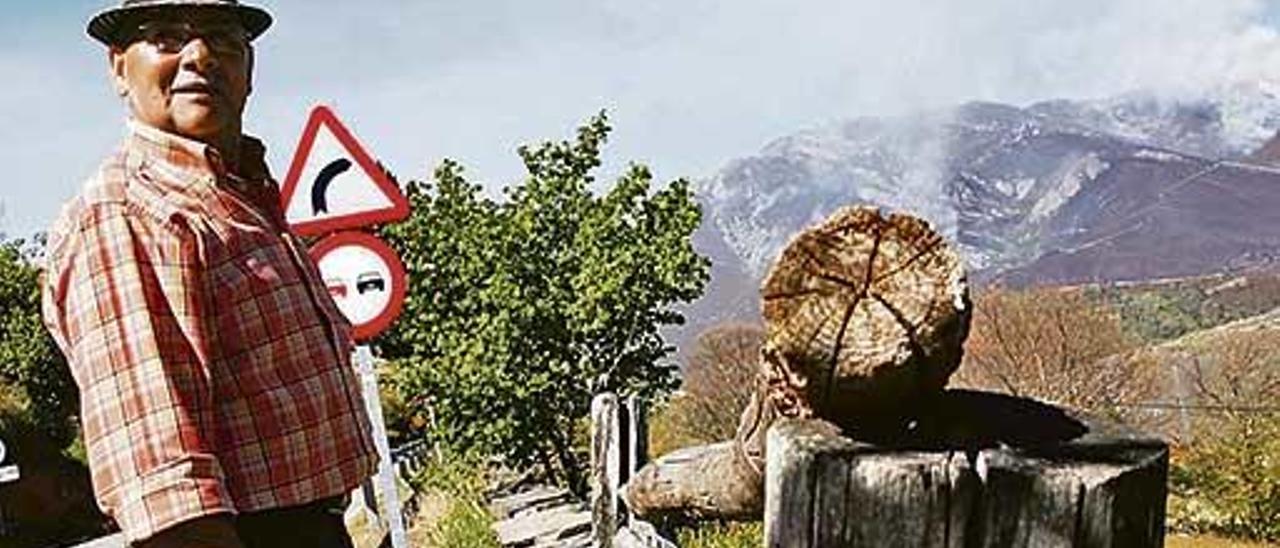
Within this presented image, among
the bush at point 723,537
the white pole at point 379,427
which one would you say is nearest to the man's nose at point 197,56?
the white pole at point 379,427

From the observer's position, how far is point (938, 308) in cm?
151

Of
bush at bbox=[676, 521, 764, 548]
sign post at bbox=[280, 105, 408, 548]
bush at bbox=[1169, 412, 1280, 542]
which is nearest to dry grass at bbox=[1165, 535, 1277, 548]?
bush at bbox=[1169, 412, 1280, 542]

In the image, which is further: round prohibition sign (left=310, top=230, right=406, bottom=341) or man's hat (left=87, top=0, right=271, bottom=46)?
round prohibition sign (left=310, top=230, right=406, bottom=341)

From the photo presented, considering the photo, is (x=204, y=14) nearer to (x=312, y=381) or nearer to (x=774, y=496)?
(x=312, y=381)

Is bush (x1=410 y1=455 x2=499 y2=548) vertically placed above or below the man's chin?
below

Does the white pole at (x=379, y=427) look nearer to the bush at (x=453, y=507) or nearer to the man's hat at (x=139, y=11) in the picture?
the man's hat at (x=139, y=11)

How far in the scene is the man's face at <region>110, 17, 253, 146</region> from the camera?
2.28 m

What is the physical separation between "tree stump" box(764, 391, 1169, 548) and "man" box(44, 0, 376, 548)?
88 centimetres

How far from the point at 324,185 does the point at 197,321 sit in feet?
12.1

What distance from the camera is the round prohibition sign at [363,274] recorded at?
5680mm

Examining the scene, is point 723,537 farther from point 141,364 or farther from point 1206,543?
point 1206,543

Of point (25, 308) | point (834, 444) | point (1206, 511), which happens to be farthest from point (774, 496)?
point (25, 308)

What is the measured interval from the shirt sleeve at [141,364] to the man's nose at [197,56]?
0.91 feet

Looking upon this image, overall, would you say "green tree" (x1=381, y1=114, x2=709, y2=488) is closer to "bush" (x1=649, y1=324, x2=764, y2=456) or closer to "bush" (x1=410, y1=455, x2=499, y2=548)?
"bush" (x1=410, y1=455, x2=499, y2=548)
